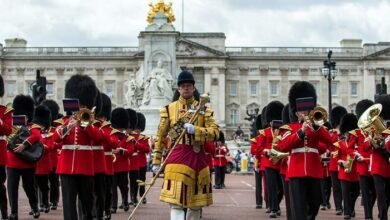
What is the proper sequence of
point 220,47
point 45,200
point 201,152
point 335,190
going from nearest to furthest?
point 201,152 → point 45,200 → point 335,190 → point 220,47

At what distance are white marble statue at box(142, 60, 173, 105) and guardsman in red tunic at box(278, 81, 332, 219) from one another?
3707 cm

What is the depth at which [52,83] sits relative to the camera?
100250 mm

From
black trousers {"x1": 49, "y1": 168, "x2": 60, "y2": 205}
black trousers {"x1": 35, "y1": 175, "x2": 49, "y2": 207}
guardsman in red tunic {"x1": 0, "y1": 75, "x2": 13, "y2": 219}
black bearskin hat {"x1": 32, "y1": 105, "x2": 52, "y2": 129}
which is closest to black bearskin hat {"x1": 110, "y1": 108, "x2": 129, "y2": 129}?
black trousers {"x1": 49, "y1": 168, "x2": 60, "y2": 205}

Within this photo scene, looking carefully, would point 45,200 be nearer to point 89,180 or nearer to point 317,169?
point 89,180

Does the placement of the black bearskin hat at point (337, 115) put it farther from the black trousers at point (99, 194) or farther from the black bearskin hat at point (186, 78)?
the black bearskin hat at point (186, 78)

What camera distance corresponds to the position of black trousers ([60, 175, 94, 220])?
11.1 m

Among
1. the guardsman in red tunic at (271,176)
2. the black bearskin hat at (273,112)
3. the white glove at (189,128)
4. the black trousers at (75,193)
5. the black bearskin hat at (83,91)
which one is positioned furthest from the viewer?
the black bearskin hat at (273,112)

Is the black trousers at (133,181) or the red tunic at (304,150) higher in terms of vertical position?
the red tunic at (304,150)

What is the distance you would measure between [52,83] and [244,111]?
23716mm

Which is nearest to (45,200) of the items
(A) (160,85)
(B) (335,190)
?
(B) (335,190)

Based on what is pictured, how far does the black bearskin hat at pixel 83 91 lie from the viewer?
11883 mm

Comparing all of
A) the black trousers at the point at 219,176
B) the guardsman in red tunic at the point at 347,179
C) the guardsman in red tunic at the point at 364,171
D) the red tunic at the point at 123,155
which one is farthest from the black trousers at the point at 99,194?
the black trousers at the point at 219,176

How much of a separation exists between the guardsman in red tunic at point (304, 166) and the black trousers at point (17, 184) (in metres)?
4.71

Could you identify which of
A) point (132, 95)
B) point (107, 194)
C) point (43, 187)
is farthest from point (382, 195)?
point (132, 95)
